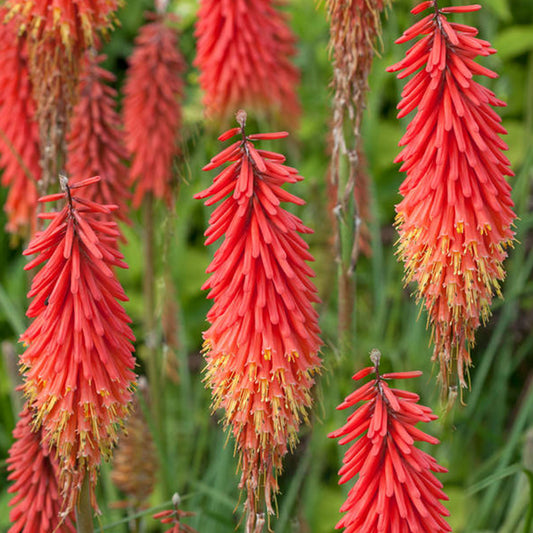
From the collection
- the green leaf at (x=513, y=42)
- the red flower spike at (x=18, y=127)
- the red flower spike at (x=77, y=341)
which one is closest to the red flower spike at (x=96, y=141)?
the red flower spike at (x=18, y=127)

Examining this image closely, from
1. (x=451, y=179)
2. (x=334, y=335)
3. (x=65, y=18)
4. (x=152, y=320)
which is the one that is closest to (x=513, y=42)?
(x=334, y=335)

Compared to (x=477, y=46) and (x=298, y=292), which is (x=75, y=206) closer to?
(x=298, y=292)

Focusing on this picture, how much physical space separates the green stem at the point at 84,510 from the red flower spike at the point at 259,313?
0.36 m

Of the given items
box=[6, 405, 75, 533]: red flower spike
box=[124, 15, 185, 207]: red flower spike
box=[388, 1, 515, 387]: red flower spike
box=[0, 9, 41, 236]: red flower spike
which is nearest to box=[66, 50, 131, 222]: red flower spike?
box=[0, 9, 41, 236]: red flower spike

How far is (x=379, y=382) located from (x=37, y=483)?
3.36 ft

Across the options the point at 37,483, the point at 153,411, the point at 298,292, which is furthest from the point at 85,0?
the point at 153,411

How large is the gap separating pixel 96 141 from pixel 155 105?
566mm

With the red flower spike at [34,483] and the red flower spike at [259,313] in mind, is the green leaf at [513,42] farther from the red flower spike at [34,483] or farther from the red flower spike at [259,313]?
the red flower spike at [34,483]

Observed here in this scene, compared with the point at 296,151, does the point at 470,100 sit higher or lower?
higher

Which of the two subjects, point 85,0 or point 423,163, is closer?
point 423,163

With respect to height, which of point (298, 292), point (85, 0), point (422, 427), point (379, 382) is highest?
point (85, 0)

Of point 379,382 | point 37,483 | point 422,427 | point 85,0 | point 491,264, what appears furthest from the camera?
point 422,427

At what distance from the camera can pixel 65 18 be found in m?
2.53

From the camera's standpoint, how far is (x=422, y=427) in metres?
3.54
